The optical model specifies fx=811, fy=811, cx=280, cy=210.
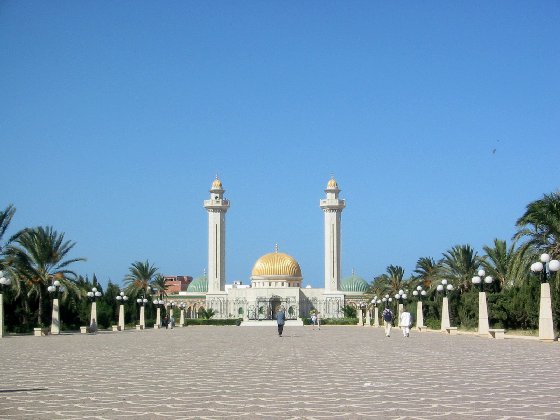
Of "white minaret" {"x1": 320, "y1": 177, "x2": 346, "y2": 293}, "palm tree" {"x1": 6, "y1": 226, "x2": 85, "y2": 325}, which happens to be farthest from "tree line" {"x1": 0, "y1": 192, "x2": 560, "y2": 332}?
"white minaret" {"x1": 320, "y1": 177, "x2": 346, "y2": 293}

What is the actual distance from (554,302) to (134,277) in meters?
41.1

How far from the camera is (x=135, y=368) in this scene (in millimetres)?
15672

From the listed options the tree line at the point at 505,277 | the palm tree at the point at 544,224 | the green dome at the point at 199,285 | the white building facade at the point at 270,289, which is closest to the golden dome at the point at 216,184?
the white building facade at the point at 270,289

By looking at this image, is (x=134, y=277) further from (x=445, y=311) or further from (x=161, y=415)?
(x=161, y=415)

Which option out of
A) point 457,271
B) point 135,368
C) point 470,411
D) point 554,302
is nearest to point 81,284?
point 457,271

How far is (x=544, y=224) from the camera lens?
29.9 meters

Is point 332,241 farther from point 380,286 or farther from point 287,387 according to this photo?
point 287,387

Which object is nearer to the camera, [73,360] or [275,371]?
[275,371]

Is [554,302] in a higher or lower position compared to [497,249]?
lower

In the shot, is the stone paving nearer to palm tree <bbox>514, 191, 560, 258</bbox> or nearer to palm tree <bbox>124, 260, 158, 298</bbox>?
palm tree <bbox>514, 191, 560, 258</bbox>

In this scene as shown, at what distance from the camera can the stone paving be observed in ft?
29.7

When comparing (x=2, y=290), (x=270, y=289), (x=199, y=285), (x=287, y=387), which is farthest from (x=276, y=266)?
(x=287, y=387)

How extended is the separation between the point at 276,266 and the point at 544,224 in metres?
77.0

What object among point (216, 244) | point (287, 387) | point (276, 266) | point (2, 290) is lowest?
point (287, 387)
